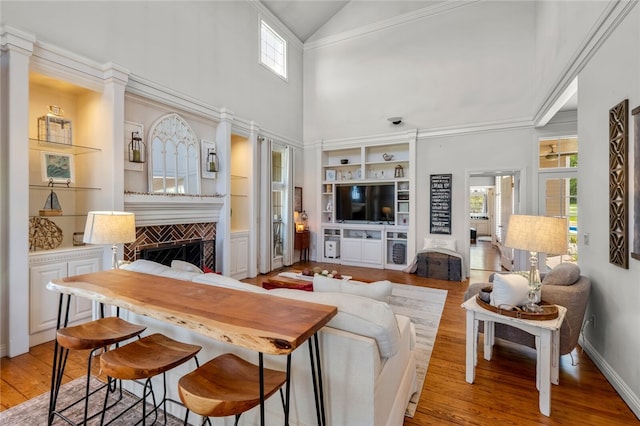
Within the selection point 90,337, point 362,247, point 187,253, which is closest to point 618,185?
point 90,337

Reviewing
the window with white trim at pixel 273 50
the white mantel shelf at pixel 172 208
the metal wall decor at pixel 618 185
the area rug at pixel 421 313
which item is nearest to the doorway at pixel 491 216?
the area rug at pixel 421 313

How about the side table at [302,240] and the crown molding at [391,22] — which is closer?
the crown molding at [391,22]

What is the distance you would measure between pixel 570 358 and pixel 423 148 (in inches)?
177

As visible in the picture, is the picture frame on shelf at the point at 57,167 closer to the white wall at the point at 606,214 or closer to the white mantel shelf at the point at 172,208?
the white mantel shelf at the point at 172,208

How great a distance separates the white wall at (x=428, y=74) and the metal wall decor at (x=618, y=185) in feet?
11.7

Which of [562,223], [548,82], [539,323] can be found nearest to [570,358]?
[539,323]

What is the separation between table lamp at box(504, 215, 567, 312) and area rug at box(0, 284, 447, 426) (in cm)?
107

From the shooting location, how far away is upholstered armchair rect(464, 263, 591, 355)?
245 cm

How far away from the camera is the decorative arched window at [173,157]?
165 inches

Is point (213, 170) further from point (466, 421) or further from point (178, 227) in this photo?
point (466, 421)

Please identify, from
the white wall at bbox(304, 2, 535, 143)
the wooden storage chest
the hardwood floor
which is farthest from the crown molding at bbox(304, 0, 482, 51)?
the hardwood floor

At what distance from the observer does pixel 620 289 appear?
232cm

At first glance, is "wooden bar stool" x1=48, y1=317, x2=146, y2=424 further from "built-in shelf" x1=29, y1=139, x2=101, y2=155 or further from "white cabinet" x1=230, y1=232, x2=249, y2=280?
"white cabinet" x1=230, y1=232, x2=249, y2=280

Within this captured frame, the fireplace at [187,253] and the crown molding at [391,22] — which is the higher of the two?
the crown molding at [391,22]
